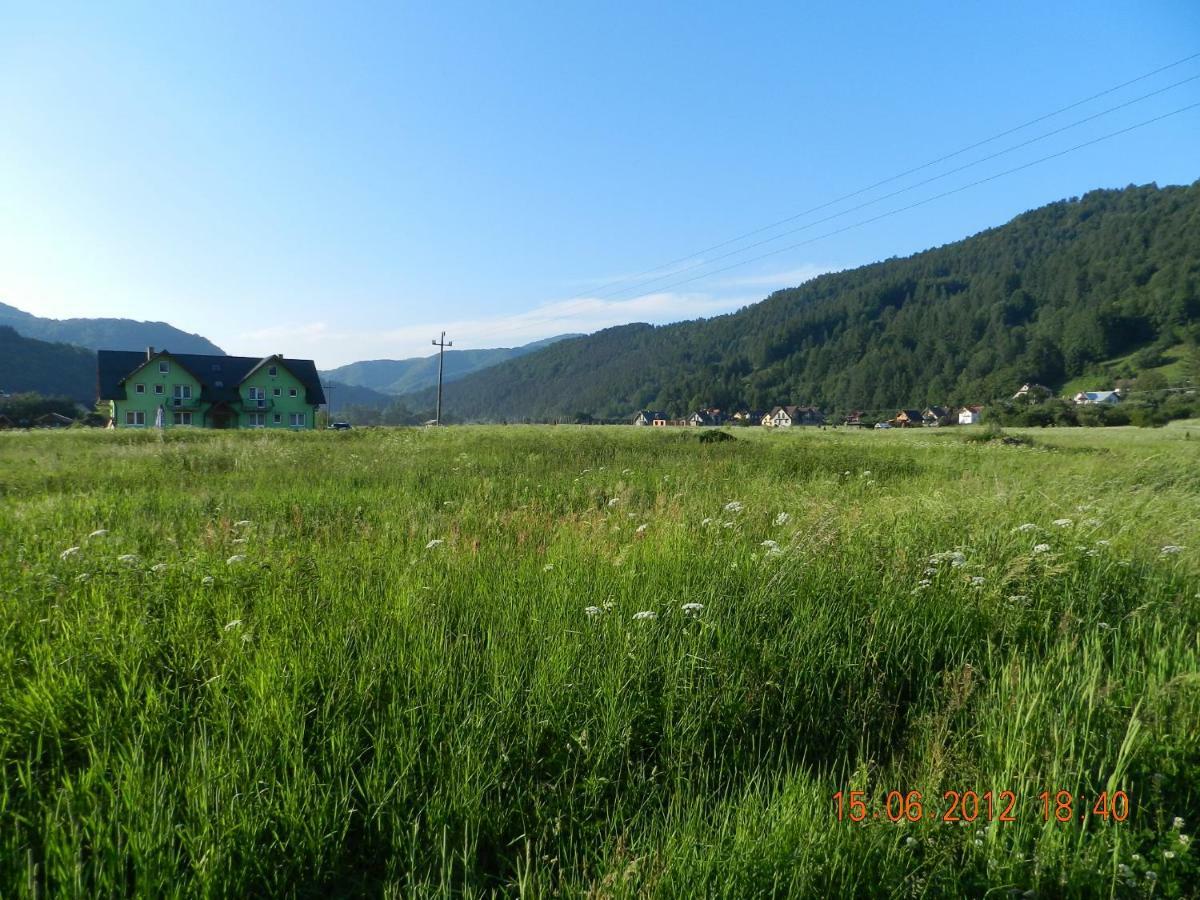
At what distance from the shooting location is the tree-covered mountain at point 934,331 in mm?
99000

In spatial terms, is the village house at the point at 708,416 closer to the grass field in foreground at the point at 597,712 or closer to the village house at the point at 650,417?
the village house at the point at 650,417

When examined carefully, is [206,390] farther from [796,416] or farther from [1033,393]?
[1033,393]

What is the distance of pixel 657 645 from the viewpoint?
10.2 feet

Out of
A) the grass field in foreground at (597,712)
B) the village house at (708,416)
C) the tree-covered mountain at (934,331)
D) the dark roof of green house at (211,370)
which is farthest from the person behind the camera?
the village house at (708,416)

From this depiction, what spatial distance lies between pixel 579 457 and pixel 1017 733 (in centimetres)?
1194

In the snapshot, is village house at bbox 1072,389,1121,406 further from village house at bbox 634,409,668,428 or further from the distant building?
village house at bbox 634,409,668,428

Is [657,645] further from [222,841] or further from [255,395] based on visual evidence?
[255,395]

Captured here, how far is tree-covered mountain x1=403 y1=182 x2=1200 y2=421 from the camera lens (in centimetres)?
9900

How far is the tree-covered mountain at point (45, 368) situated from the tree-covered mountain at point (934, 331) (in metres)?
88.1

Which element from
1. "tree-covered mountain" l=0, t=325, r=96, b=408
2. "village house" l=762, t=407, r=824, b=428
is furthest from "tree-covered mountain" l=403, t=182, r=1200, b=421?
"tree-covered mountain" l=0, t=325, r=96, b=408

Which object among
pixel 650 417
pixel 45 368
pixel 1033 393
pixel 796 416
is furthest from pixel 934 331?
pixel 45 368
